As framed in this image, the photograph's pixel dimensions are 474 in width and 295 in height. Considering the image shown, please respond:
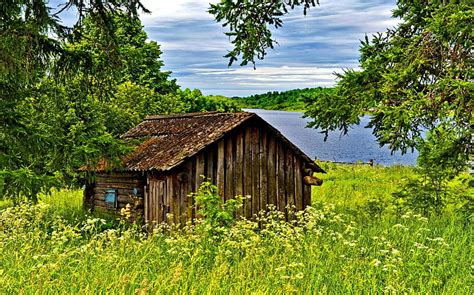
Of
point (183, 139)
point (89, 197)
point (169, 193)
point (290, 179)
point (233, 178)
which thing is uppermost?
point (183, 139)

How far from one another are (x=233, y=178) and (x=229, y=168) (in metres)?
0.32

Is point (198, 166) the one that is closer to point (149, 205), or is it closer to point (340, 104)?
point (149, 205)

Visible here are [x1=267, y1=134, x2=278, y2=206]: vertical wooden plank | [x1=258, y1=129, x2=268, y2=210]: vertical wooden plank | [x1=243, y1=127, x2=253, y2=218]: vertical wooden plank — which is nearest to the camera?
[x1=243, y1=127, x2=253, y2=218]: vertical wooden plank

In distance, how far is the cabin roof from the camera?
563 inches

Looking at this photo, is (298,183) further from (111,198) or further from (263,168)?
(111,198)

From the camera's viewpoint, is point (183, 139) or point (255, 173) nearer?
point (255, 173)

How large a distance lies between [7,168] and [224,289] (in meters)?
6.36

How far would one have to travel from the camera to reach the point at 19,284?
4703 mm

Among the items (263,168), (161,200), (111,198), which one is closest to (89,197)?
(111,198)

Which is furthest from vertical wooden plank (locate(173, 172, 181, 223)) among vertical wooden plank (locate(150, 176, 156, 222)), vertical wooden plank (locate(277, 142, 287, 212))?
vertical wooden plank (locate(277, 142, 287, 212))

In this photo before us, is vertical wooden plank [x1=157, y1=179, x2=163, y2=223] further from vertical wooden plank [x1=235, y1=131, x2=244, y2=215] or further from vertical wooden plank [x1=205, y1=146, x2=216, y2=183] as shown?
vertical wooden plank [x1=235, y1=131, x2=244, y2=215]

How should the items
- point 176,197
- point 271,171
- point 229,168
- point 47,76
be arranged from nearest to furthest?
1. point 47,76
2. point 176,197
3. point 229,168
4. point 271,171

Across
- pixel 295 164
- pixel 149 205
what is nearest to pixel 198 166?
pixel 149 205

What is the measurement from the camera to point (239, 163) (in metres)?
15.4
